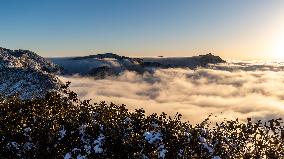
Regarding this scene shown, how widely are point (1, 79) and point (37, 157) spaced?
11444 cm

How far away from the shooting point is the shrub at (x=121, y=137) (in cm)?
1705

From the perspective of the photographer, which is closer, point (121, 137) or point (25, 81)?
point (121, 137)

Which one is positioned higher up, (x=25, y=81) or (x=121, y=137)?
(x=121, y=137)

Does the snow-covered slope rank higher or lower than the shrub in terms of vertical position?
lower

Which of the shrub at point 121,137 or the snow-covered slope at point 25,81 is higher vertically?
the shrub at point 121,137

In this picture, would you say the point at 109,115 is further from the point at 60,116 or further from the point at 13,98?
the point at 13,98

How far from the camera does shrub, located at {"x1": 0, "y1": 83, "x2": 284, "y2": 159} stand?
17.0 metres

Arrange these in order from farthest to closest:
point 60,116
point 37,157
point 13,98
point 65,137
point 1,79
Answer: point 1,79, point 13,98, point 60,116, point 65,137, point 37,157

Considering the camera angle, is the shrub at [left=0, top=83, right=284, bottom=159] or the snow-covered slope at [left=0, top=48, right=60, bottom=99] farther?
the snow-covered slope at [left=0, top=48, right=60, bottom=99]

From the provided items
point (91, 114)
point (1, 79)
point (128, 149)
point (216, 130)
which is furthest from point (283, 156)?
point (1, 79)

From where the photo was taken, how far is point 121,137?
17406 millimetres

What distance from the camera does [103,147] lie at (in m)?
17.1

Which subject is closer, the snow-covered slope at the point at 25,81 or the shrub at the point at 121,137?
the shrub at the point at 121,137

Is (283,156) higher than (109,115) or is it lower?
lower
